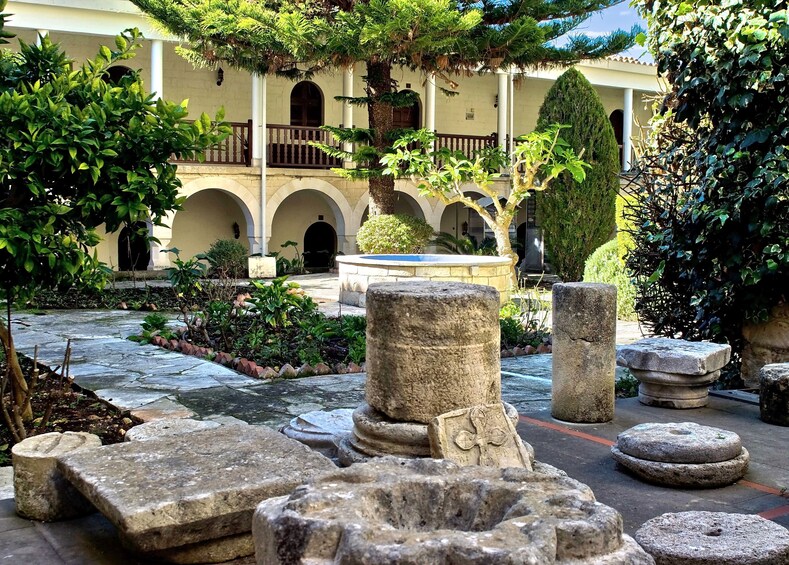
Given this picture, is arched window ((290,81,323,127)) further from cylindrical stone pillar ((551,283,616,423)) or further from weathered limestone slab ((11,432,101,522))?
weathered limestone slab ((11,432,101,522))

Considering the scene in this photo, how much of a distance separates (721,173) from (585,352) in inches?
93.7

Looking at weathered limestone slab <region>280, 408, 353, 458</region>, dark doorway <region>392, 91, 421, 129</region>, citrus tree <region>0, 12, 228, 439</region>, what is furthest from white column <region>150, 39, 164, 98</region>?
weathered limestone slab <region>280, 408, 353, 458</region>

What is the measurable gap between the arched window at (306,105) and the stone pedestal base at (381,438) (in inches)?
703

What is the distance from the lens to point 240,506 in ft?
9.66

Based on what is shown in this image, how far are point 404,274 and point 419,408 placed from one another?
8.27 m

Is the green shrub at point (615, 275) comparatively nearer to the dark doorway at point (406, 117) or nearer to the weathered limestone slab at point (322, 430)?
the weathered limestone slab at point (322, 430)

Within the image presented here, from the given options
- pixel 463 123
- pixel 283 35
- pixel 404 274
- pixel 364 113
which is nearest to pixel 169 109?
pixel 404 274

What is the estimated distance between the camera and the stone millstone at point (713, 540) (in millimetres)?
3129

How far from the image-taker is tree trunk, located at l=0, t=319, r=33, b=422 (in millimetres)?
Answer: 4848

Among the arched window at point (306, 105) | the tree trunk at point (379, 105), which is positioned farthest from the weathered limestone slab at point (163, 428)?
the arched window at point (306, 105)

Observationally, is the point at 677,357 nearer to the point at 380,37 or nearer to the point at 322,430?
the point at 322,430

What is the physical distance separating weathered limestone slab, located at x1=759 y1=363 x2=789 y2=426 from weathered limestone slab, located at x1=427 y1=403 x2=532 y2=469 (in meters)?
2.80

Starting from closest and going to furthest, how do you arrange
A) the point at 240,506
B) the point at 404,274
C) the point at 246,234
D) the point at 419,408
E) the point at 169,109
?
1. the point at 240,506
2. the point at 419,408
3. the point at 169,109
4. the point at 404,274
5. the point at 246,234

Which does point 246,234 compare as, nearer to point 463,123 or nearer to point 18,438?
point 463,123
